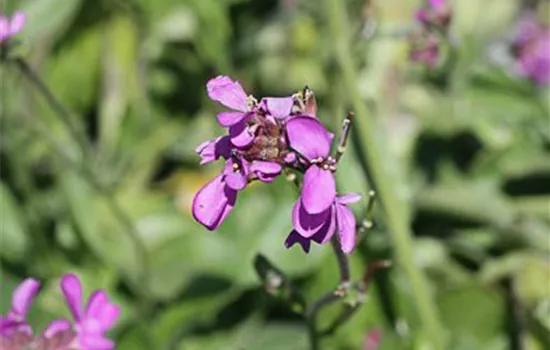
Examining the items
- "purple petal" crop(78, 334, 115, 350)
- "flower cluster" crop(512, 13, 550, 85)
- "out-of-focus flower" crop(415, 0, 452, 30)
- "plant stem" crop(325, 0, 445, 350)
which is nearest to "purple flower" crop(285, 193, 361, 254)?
"purple petal" crop(78, 334, 115, 350)

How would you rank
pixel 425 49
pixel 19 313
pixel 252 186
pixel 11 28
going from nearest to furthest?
1. pixel 19 313
2. pixel 11 28
3. pixel 425 49
4. pixel 252 186

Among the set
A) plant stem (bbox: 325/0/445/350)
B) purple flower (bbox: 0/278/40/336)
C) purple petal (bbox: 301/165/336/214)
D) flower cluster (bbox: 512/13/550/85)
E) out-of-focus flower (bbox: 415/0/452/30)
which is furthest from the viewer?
flower cluster (bbox: 512/13/550/85)

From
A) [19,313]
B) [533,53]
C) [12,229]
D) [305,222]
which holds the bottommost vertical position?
[533,53]

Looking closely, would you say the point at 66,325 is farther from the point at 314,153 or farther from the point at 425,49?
the point at 425,49

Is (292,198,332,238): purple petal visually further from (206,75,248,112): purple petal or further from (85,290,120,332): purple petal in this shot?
(85,290,120,332): purple petal

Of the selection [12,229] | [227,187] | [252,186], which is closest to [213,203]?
[227,187]

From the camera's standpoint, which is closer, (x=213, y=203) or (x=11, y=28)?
(x=213, y=203)
